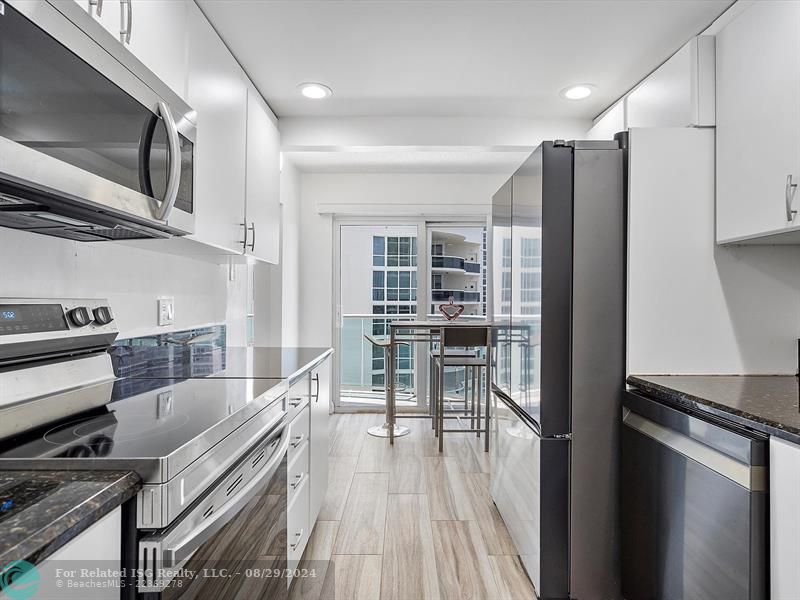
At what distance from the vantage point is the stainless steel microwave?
814mm

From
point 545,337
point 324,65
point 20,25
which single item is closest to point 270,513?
point 545,337

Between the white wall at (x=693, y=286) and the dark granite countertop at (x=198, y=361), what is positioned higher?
the white wall at (x=693, y=286)

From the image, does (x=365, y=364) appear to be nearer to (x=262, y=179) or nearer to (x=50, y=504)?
(x=262, y=179)

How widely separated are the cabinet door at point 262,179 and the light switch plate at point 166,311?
0.43 meters

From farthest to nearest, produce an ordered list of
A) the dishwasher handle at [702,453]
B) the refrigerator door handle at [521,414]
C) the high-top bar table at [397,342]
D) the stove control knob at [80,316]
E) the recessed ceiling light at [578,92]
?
the high-top bar table at [397,342] → the recessed ceiling light at [578,92] → the refrigerator door handle at [521,414] → the stove control knob at [80,316] → the dishwasher handle at [702,453]

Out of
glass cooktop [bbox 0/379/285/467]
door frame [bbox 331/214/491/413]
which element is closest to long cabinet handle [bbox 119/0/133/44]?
glass cooktop [bbox 0/379/285/467]

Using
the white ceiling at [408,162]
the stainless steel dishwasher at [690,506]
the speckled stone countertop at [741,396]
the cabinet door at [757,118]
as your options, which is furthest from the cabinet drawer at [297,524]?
the white ceiling at [408,162]

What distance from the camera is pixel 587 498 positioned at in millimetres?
1771

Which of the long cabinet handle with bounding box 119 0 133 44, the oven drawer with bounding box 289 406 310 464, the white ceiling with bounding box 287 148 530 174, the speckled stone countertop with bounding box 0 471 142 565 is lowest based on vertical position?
the oven drawer with bounding box 289 406 310 464

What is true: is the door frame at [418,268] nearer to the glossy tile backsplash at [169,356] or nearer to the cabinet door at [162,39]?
the glossy tile backsplash at [169,356]

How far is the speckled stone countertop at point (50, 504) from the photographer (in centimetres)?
56

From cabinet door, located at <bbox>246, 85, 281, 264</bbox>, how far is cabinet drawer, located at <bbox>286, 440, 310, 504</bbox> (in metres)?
0.99

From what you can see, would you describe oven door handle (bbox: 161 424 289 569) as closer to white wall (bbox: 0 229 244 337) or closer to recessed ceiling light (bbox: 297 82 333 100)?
white wall (bbox: 0 229 244 337)

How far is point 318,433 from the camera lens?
2250 millimetres
